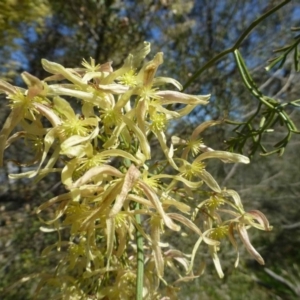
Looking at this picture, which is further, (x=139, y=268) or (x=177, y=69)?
(x=177, y=69)

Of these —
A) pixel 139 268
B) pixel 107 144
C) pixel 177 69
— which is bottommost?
pixel 139 268

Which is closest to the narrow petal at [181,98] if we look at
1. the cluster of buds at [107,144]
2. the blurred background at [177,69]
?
the cluster of buds at [107,144]

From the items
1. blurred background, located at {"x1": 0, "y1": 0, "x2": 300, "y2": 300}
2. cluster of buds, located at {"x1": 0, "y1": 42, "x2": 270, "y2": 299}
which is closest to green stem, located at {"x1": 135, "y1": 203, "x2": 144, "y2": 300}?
→ cluster of buds, located at {"x1": 0, "y1": 42, "x2": 270, "y2": 299}

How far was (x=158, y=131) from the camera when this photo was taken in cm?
39

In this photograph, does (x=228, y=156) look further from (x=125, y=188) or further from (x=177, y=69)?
(x=177, y=69)

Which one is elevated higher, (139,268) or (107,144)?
(107,144)

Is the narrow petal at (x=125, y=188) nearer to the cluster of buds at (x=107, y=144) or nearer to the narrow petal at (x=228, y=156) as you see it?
the cluster of buds at (x=107, y=144)

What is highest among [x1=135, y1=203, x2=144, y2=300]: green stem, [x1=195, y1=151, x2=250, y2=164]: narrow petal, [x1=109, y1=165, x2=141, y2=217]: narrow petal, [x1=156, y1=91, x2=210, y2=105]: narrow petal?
[x1=156, y1=91, x2=210, y2=105]: narrow petal

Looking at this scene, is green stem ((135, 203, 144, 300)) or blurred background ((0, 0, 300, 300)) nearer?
A: green stem ((135, 203, 144, 300))

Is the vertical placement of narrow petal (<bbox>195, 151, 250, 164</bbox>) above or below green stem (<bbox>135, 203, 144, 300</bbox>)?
above

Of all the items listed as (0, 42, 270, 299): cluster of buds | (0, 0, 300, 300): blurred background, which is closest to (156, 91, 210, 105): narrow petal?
(0, 42, 270, 299): cluster of buds

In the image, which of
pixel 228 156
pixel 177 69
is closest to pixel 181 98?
pixel 228 156

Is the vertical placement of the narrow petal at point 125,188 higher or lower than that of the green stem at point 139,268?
higher

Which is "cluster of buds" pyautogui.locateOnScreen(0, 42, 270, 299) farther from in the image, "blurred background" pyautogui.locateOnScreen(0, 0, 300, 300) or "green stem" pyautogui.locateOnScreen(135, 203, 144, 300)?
"blurred background" pyautogui.locateOnScreen(0, 0, 300, 300)
